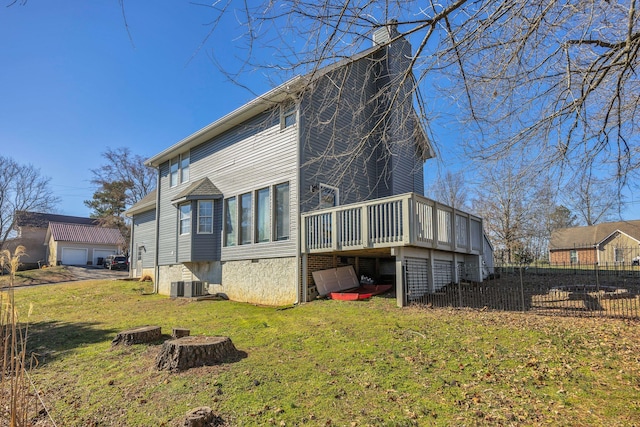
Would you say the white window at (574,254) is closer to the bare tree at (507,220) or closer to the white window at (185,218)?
the bare tree at (507,220)

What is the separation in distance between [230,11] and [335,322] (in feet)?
19.9

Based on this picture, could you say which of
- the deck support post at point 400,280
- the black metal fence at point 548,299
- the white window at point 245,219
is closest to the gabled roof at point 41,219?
the white window at point 245,219

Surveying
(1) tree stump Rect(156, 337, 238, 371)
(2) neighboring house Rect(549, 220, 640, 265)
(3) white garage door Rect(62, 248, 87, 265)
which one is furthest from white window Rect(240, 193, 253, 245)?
(2) neighboring house Rect(549, 220, 640, 265)

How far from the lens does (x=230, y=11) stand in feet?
10.8

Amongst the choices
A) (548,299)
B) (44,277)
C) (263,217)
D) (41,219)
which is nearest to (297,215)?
(263,217)

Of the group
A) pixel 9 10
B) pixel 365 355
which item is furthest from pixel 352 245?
pixel 9 10

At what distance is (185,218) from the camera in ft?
48.8

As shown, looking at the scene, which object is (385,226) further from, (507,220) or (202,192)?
(507,220)

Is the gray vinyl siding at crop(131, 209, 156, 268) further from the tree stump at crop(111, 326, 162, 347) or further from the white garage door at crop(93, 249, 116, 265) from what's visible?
the white garage door at crop(93, 249, 116, 265)

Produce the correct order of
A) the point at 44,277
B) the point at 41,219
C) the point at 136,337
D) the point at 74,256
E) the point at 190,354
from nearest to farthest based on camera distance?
the point at 190,354 → the point at 136,337 → the point at 44,277 → the point at 74,256 → the point at 41,219

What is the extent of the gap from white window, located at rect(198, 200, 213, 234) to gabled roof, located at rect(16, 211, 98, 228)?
2759 cm

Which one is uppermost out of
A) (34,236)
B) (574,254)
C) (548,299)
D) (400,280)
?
(34,236)

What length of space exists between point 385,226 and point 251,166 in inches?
220

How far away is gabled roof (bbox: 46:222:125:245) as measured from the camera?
37062mm
